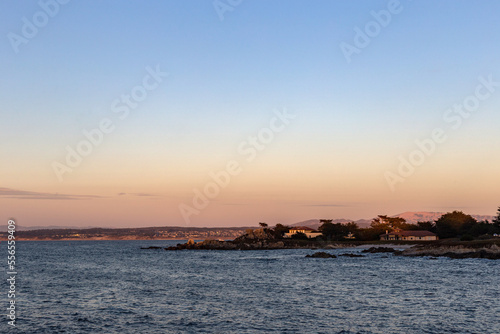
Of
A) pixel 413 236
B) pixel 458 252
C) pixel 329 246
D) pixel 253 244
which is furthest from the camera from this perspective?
pixel 413 236

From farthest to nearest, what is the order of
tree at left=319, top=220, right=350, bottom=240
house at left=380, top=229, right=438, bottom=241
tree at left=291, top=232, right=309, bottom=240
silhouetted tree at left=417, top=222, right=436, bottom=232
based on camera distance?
tree at left=291, top=232, right=309, bottom=240, tree at left=319, top=220, right=350, bottom=240, silhouetted tree at left=417, top=222, right=436, bottom=232, house at left=380, top=229, right=438, bottom=241

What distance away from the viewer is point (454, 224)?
544 feet

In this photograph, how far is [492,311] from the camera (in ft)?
112

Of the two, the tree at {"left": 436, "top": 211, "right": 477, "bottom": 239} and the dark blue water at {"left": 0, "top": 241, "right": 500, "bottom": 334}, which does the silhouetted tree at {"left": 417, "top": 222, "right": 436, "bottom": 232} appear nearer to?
the tree at {"left": 436, "top": 211, "right": 477, "bottom": 239}

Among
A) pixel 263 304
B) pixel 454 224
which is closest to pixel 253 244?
pixel 454 224

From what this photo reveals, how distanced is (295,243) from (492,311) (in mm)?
140781

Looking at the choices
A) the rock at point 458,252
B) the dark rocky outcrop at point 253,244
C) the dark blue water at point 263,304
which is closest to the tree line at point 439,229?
the dark rocky outcrop at point 253,244

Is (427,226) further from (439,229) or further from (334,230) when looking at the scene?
(334,230)

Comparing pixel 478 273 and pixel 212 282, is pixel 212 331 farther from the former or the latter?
pixel 478 273

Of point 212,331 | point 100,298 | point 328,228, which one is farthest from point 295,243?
point 212,331

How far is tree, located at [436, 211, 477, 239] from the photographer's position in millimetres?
162462

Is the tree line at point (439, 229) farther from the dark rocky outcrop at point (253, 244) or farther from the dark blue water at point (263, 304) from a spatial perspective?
the dark blue water at point (263, 304)

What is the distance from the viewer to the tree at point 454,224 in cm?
16246

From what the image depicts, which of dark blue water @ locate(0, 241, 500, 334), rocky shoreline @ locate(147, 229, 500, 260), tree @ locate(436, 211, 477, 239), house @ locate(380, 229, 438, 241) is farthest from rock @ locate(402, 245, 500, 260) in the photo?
house @ locate(380, 229, 438, 241)
